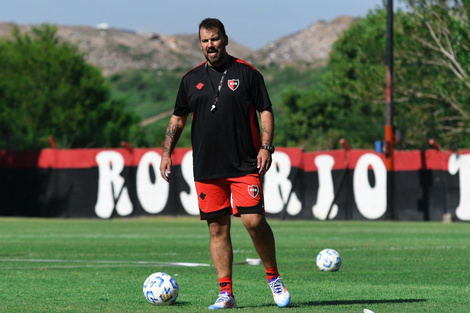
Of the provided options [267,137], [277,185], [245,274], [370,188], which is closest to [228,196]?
[267,137]

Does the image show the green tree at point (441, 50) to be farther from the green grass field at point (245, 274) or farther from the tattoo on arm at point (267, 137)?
the tattoo on arm at point (267, 137)

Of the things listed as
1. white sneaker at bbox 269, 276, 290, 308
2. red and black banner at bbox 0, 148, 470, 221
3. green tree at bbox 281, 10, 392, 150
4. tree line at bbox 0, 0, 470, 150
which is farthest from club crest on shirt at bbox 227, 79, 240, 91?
green tree at bbox 281, 10, 392, 150

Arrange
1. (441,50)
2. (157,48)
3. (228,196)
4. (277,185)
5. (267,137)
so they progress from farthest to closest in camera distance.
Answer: (157,48) < (441,50) < (277,185) < (228,196) < (267,137)

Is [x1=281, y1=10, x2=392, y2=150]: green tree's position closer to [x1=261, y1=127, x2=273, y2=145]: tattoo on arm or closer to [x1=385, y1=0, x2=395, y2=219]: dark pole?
[x1=385, y1=0, x2=395, y2=219]: dark pole

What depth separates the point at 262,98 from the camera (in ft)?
27.4

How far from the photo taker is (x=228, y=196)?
851 cm

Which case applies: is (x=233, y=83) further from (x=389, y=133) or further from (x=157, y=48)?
(x=157, y=48)

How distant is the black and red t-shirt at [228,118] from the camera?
8.31 meters

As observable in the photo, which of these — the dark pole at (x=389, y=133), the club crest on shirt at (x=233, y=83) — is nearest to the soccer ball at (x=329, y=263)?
the club crest on shirt at (x=233, y=83)

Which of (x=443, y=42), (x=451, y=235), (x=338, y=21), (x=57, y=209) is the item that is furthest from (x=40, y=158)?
(x=338, y=21)

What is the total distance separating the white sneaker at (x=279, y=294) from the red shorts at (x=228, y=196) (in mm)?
616

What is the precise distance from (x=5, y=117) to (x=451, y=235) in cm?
4571

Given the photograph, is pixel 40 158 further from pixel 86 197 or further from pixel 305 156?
pixel 305 156

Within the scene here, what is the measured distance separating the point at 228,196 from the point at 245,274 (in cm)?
350
